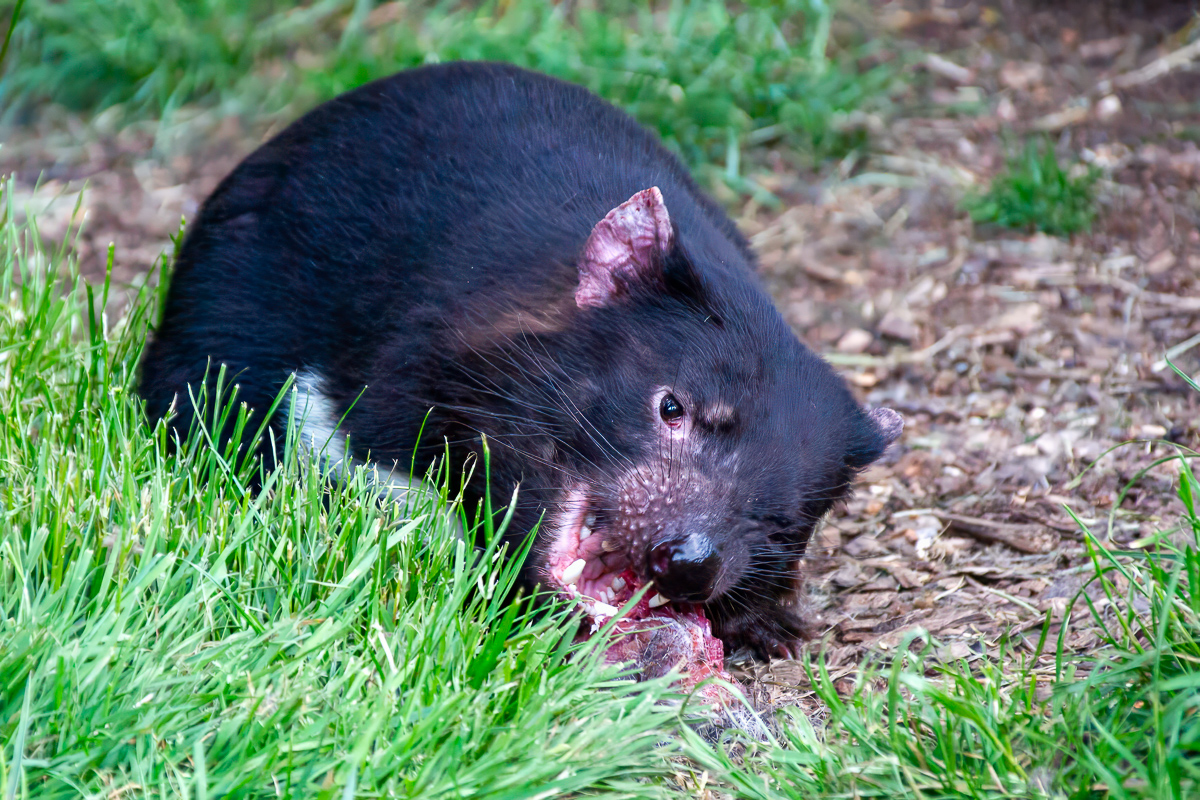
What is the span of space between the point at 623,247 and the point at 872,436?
0.77 metres

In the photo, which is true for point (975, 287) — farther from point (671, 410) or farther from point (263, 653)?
point (263, 653)

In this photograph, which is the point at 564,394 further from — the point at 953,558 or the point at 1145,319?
the point at 1145,319

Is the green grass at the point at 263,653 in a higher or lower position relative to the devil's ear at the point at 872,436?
higher

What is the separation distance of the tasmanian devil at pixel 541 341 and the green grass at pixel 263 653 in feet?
0.84

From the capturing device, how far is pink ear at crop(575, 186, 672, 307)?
8.55ft

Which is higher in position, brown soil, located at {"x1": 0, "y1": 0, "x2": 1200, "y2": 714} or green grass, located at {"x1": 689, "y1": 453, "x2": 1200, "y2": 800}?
green grass, located at {"x1": 689, "y1": 453, "x2": 1200, "y2": 800}

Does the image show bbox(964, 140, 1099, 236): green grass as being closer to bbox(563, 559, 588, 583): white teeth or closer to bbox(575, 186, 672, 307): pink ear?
bbox(575, 186, 672, 307): pink ear

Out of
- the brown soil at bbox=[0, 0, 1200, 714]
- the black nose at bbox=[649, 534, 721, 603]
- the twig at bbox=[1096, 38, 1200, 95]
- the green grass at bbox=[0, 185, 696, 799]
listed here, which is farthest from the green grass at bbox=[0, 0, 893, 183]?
the green grass at bbox=[0, 185, 696, 799]

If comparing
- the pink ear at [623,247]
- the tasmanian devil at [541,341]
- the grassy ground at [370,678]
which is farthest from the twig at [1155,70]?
the pink ear at [623,247]

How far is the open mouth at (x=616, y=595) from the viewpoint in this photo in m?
2.48

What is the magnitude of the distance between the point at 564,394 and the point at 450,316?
37 centimetres

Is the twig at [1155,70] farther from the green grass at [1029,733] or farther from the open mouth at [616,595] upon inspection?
the open mouth at [616,595]

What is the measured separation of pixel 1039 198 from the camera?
4621 mm

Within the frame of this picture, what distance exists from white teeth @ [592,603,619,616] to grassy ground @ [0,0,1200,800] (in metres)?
0.15
